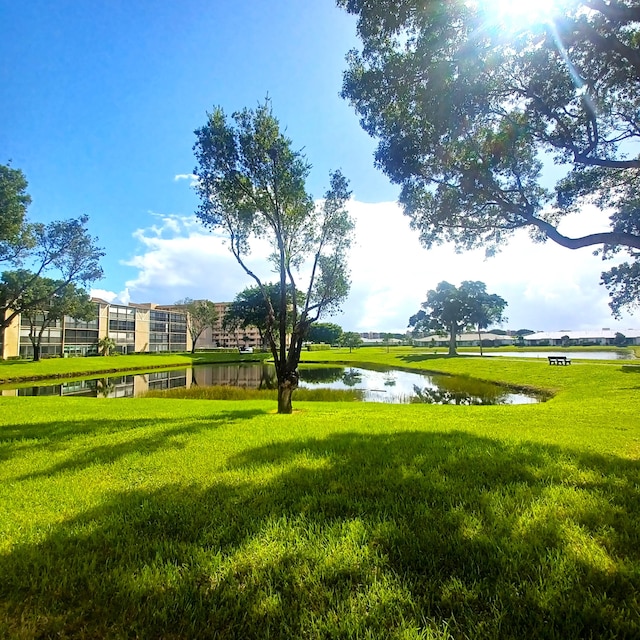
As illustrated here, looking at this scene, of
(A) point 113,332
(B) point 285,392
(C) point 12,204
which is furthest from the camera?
(A) point 113,332

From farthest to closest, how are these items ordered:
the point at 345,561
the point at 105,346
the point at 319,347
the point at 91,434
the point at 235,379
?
the point at 319,347, the point at 105,346, the point at 235,379, the point at 91,434, the point at 345,561

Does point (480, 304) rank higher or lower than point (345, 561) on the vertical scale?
higher

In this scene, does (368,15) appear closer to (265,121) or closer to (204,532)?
(265,121)

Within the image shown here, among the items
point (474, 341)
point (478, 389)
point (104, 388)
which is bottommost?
point (104, 388)

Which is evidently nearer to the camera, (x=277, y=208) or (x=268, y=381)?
(x=277, y=208)

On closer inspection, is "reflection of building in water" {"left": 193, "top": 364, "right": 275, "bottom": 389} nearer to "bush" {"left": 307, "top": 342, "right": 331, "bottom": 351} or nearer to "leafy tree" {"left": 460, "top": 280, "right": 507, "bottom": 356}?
"leafy tree" {"left": 460, "top": 280, "right": 507, "bottom": 356}

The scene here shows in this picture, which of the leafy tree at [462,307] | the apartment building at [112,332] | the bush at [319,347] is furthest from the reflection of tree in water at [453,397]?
the bush at [319,347]

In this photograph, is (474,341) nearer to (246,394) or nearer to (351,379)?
(351,379)

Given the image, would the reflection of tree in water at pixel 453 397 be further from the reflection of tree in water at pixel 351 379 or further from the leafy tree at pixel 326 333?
the leafy tree at pixel 326 333

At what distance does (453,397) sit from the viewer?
72.0 ft

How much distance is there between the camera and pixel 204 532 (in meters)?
3.27

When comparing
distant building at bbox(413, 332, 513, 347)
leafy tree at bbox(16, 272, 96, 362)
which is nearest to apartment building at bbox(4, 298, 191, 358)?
leafy tree at bbox(16, 272, 96, 362)

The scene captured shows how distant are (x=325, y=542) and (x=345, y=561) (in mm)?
322

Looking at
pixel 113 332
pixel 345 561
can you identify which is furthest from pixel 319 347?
pixel 345 561
